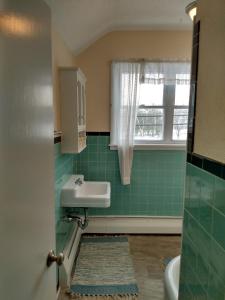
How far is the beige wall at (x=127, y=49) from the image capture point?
3086mm

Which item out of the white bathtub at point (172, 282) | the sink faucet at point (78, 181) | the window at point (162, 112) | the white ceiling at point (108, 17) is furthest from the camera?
the window at point (162, 112)

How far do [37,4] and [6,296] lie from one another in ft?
2.99

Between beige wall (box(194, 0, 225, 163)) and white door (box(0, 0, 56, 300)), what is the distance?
0.61 m

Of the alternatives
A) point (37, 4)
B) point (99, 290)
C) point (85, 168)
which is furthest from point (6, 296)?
point (85, 168)

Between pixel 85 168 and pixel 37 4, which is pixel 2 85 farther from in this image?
pixel 85 168

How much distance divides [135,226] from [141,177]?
64 centimetres

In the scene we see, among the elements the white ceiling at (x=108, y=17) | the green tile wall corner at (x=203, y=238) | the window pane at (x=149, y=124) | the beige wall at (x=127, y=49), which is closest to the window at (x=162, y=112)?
the window pane at (x=149, y=124)

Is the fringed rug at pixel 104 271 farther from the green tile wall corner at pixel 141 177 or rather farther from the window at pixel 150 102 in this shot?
the window at pixel 150 102

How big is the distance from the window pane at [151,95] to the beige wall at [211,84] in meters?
2.21

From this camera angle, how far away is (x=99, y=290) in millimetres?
2178

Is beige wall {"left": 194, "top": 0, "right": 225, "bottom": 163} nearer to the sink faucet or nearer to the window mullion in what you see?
the sink faucet

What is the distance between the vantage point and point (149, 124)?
3295 millimetres

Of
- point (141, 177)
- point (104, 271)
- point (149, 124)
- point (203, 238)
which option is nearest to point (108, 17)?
point (149, 124)

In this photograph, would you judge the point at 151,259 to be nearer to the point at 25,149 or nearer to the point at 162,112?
the point at 162,112
